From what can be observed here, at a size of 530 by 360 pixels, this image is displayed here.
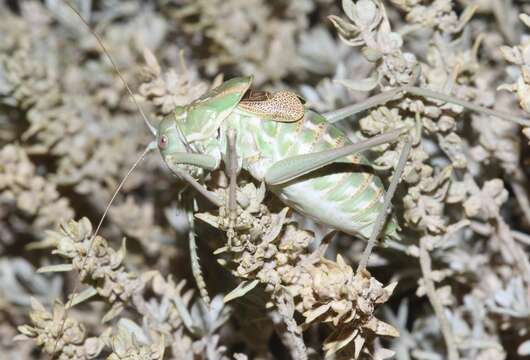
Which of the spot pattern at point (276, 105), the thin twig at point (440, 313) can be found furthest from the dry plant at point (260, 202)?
the spot pattern at point (276, 105)

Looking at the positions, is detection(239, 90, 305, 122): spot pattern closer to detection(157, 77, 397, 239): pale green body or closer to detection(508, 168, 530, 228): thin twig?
detection(157, 77, 397, 239): pale green body

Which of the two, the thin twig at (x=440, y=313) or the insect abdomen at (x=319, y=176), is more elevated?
the insect abdomen at (x=319, y=176)

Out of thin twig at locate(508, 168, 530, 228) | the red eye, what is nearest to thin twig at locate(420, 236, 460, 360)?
thin twig at locate(508, 168, 530, 228)

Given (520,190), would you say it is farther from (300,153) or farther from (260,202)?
(260,202)

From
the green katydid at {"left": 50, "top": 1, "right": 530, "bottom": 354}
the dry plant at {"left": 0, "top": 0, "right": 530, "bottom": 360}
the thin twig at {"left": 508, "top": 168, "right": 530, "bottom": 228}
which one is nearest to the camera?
the dry plant at {"left": 0, "top": 0, "right": 530, "bottom": 360}

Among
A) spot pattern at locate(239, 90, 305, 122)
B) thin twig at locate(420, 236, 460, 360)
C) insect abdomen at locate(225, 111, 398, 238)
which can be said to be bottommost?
thin twig at locate(420, 236, 460, 360)

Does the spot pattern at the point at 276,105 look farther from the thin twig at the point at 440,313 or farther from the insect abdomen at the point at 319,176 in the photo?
the thin twig at the point at 440,313

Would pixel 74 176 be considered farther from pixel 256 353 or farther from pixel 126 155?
pixel 256 353
